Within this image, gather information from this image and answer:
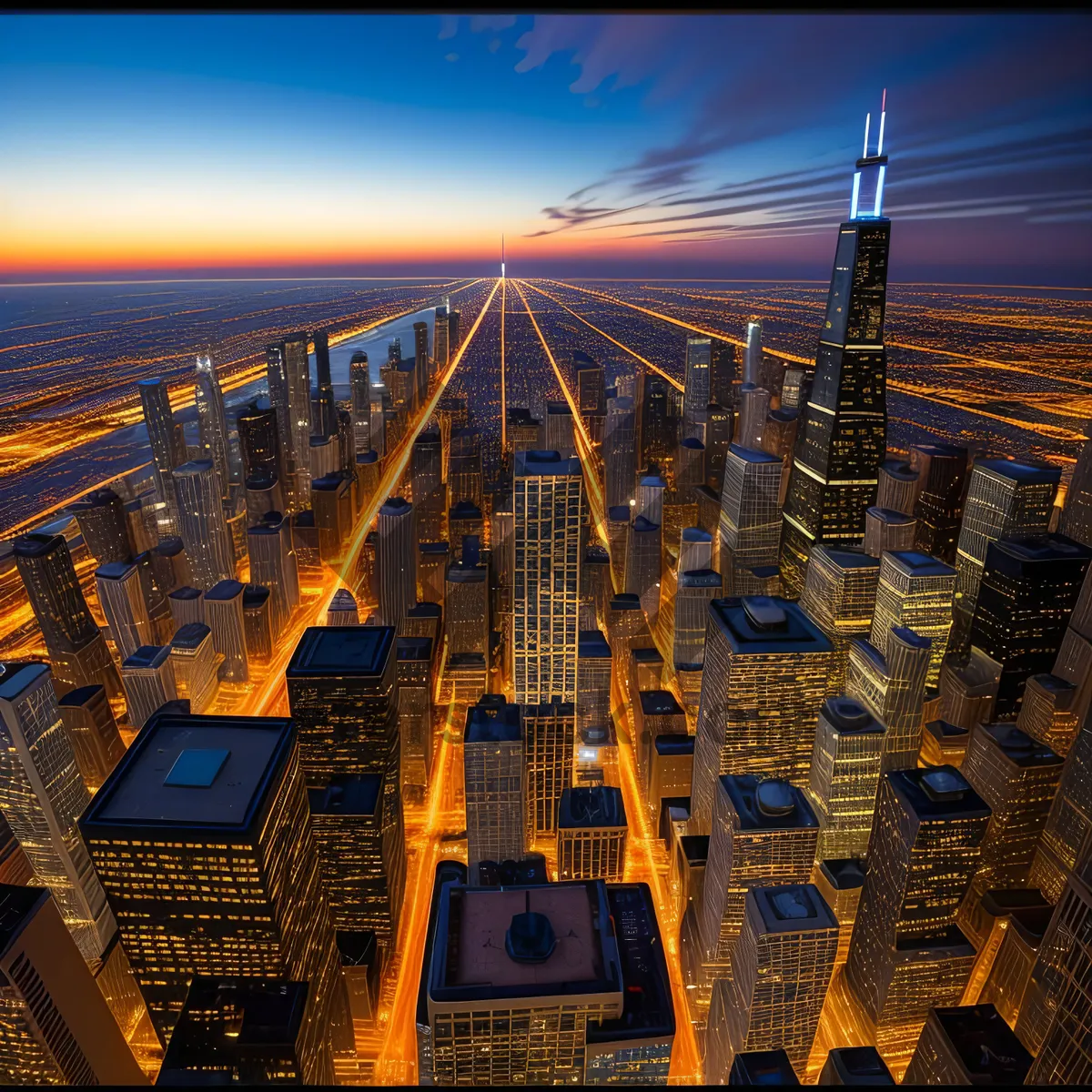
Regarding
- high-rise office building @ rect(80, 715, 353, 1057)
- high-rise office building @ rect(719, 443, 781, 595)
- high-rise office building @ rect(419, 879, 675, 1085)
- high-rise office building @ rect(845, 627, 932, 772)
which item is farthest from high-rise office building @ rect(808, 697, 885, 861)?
high-rise office building @ rect(80, 715, 353, 1057)

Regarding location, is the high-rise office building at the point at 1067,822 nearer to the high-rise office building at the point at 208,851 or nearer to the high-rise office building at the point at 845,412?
the high-rise office building at the point at 845,412

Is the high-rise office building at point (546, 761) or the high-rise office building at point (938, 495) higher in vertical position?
the high-rise office building at point (938, 495)

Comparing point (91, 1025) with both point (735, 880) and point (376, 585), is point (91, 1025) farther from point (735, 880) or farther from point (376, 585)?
point (376, 585)

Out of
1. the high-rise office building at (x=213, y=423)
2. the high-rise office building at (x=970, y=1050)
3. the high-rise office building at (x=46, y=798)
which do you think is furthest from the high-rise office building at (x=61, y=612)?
the high-rise office building at (x=970, y=1050)

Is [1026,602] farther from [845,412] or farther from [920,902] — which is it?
[920,902]

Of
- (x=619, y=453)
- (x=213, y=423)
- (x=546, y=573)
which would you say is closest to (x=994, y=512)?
(x=546, y=573)

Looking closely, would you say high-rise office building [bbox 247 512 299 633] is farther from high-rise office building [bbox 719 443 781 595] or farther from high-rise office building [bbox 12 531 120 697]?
high-rise office building [bbox 719 443 781 595]
